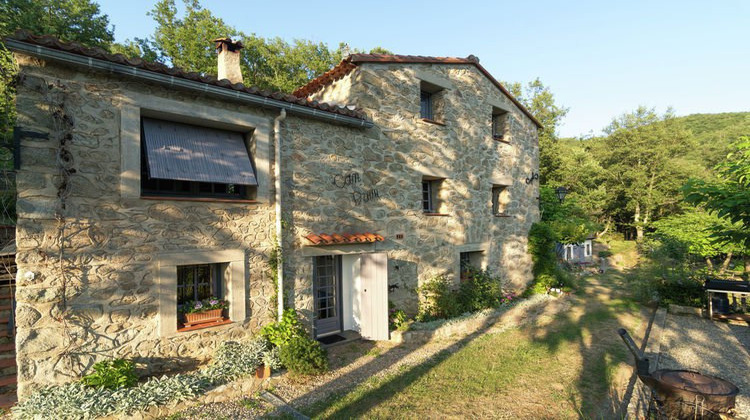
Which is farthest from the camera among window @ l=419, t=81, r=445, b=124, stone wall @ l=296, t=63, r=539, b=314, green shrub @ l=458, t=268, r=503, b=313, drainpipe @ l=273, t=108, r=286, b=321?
window @ l=419, t=81, r=445, b=124

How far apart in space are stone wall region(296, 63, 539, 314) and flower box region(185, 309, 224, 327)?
1.46 m

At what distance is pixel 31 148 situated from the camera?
4293mm

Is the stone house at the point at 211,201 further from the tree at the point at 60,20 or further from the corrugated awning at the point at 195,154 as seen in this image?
the tree at the point at 60,20

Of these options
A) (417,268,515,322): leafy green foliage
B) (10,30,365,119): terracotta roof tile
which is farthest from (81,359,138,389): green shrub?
(417,268,515,322): leafy green foliage

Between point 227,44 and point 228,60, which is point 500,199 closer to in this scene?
point 228,60

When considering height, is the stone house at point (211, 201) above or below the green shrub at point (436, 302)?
above

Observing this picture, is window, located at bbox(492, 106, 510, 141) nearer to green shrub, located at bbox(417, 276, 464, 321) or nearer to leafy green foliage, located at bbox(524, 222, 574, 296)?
leafy green foliage, located at bbox(524, 222, 574, 296)

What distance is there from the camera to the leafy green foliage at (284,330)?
5.95 meters

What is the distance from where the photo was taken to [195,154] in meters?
5.61

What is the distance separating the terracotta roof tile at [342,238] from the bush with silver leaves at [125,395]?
92.1 inches

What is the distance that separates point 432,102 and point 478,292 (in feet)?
18.3

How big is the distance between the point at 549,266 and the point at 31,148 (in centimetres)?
1365

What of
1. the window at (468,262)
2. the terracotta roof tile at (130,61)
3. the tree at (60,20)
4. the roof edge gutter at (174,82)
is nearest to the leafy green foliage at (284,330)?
the roof edge gutter at (174,82)

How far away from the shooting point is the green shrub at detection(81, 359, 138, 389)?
171 inches
